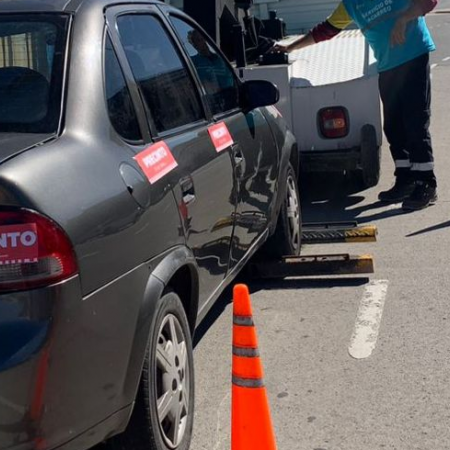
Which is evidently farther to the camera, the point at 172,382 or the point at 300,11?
the point at 300,11

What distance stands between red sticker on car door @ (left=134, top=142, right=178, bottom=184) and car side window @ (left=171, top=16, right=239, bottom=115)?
1.02 metres

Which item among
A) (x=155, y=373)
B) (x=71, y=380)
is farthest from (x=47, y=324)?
(x=155, y=373)

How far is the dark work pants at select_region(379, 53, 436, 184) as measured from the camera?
841 centimetres

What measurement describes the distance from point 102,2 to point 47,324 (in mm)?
1696

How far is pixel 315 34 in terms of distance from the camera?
880 cm

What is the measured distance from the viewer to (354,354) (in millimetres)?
5074

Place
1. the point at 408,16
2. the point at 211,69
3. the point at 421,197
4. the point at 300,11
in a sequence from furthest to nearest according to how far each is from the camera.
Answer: the point at 300,11
the point at 421,197
the point at 408,16
the point at 211,69

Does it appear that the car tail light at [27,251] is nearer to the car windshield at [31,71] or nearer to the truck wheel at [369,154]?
the car windshield at [31,71]

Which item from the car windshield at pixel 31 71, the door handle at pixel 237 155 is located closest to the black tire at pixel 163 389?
the car windshield at pixel 31 71

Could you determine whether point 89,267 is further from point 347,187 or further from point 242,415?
point 347,187

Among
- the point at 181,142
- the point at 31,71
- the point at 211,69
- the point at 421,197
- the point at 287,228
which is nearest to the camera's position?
the point at 31,71

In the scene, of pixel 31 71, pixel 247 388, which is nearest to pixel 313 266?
pixel 247 388

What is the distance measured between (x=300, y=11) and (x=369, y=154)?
5051 mm

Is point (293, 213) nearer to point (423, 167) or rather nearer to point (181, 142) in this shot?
point (423, 167)
